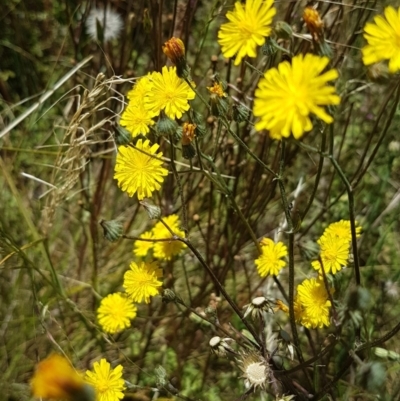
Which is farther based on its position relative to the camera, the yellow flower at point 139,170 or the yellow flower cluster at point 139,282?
the yellow flower cluster at point 139,282

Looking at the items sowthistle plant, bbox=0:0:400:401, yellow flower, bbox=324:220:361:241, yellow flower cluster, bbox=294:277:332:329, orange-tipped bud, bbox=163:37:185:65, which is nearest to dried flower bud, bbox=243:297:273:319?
sowthistle plant, bbox=0:0:400:401

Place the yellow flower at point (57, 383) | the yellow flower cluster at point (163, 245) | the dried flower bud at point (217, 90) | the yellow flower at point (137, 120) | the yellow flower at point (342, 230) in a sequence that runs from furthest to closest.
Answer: the yellow flower cluster at point (163, 245) → the yellow flower at point (342, 230) → the yellow flower at point (137, 120) → the dried flower bud at point (217, 90) → the yellow flower at point (57, 383)

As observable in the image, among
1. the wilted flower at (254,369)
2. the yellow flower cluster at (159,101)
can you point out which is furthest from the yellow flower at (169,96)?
the wilted flower at (254,369)

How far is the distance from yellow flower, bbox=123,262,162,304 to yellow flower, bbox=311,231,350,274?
32 cm

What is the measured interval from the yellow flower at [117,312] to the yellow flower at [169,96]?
0.48 metres

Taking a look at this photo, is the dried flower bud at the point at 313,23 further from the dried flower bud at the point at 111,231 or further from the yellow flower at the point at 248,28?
the dried flower bud at the point at 111,231

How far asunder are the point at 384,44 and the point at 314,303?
0.51 meters

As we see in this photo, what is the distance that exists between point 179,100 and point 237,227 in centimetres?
58

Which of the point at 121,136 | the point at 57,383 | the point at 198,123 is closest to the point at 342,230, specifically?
the point at 198,123

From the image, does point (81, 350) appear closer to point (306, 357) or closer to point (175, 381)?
point (175, 381)

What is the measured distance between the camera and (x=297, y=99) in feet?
2.35

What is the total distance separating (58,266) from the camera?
1796mm

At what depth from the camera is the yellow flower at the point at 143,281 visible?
1155mm

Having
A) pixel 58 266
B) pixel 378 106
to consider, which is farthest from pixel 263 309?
pixel 378 106
